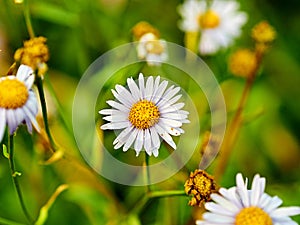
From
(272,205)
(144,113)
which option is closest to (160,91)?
(144,113)

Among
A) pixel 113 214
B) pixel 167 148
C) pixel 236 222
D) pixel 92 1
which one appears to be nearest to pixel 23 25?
pixel 92 1

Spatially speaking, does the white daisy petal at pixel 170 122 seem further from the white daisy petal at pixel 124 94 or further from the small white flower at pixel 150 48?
the small white flower at pixel 150 48

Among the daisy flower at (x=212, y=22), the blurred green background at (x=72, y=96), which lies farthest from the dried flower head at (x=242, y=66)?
the daisy flower at (x=212, y=22)

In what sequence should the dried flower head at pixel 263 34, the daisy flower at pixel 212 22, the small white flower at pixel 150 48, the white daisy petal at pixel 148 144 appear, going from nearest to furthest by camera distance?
the white daisy petal at pixel 148 144 < the small white flower at pixel 150 48 < the dried flower head at pixel 263 34 < the daisy flower at pixel 212 22

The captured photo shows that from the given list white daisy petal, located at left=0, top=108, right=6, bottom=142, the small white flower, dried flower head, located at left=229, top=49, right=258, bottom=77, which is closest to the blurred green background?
dried flower head, located at left=229, top=49, right=258, bottom=77

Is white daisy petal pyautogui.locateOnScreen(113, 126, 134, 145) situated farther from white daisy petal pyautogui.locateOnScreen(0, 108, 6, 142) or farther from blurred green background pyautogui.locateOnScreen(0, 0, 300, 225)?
blurred green background pyautogui.locateOnScreen(0, 0, 300, 225)

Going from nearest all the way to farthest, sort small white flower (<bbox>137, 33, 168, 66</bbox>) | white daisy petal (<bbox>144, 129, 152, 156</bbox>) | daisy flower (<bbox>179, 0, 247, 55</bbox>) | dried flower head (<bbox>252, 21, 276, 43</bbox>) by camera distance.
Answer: white daisy petal (<bbox>144, 129, 152, 156</bbox>), small white flower (<bbox>137, 33, 168, 66</bbox>), dried flower head (<bbox>252, 21, 276, 43</bbox>), daisy flower (<bbox>179, 0, 247, 55</bbox>)
